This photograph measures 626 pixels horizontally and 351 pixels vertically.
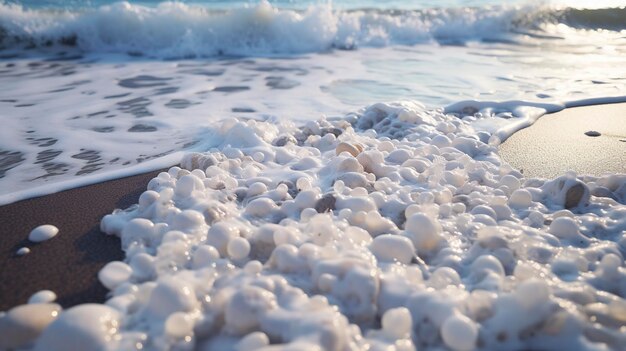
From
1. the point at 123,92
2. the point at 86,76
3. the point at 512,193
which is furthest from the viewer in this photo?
the point at 86,76

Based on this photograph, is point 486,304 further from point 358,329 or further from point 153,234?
point 153,234

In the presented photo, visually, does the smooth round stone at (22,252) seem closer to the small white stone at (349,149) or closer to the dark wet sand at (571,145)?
the small white stone at (349,149)

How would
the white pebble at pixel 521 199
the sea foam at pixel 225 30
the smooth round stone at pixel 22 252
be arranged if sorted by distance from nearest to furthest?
the smooth round stone at pixel 22 252
the white pebble at pixel 521 199
the sea foam at pixel 225 30

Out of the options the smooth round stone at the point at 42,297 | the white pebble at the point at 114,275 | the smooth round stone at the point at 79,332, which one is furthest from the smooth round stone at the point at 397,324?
the smooth round stone at the point at 42,297

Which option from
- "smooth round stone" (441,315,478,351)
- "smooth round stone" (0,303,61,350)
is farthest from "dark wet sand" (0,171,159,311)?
"smooth round stone" (441,315,478,351)

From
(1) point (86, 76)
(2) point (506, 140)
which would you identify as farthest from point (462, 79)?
(1) point (86, 76)

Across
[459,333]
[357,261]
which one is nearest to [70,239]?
[357,261]

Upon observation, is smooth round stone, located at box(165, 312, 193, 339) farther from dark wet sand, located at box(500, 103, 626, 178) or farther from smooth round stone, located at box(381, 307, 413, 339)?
dark wet sand, located at box(500, 103, 626, 178)
